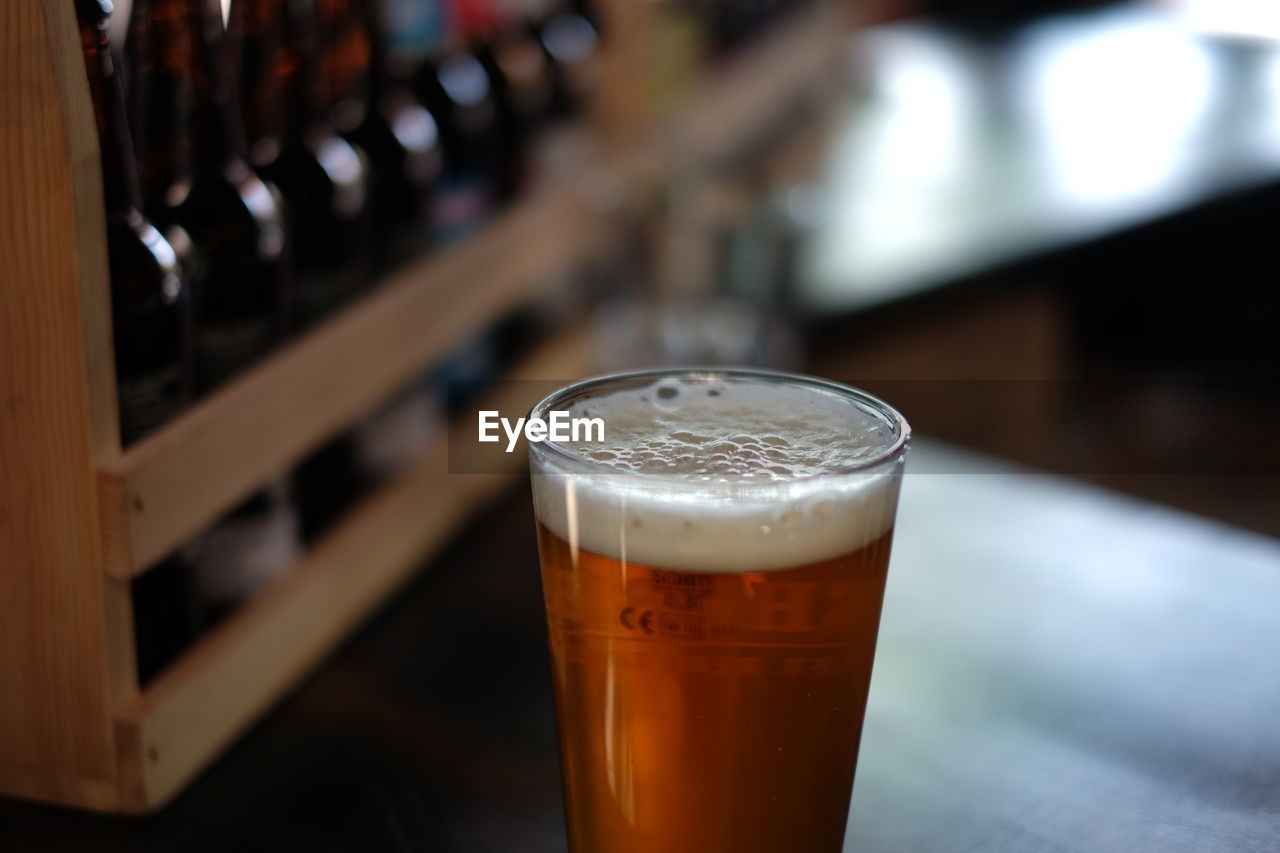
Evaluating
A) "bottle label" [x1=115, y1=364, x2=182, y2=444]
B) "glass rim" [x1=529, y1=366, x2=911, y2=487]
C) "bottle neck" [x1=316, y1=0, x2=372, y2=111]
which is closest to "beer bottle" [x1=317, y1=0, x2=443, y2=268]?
"bottle neck" [x1=316, y1=0, x2=372, y2=111]

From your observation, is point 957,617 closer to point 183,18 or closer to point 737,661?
point 737,661

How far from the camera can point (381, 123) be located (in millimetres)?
1274

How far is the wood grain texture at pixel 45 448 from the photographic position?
0.65 metres

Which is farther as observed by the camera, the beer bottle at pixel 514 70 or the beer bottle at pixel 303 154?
the beer bottle at pixel 514 70

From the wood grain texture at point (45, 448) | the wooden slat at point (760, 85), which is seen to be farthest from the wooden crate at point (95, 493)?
the wooden slat at point (760, 85)

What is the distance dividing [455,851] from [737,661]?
24 centimetres

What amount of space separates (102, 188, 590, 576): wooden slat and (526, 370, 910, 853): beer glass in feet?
0.76

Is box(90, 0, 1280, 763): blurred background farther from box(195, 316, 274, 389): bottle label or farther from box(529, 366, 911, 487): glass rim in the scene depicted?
box(529, 366, 911, 487): glass rim

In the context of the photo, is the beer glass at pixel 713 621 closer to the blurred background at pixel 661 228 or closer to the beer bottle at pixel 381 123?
the blurred background at pixel 661 228

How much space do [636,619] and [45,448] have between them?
0.33 m

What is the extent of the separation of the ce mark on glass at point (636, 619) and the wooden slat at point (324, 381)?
287 mm

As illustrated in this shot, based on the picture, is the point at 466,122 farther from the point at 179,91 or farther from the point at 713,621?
the point at 713,621

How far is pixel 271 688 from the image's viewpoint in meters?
0.87

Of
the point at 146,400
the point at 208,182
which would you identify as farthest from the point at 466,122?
the point at 146,400
